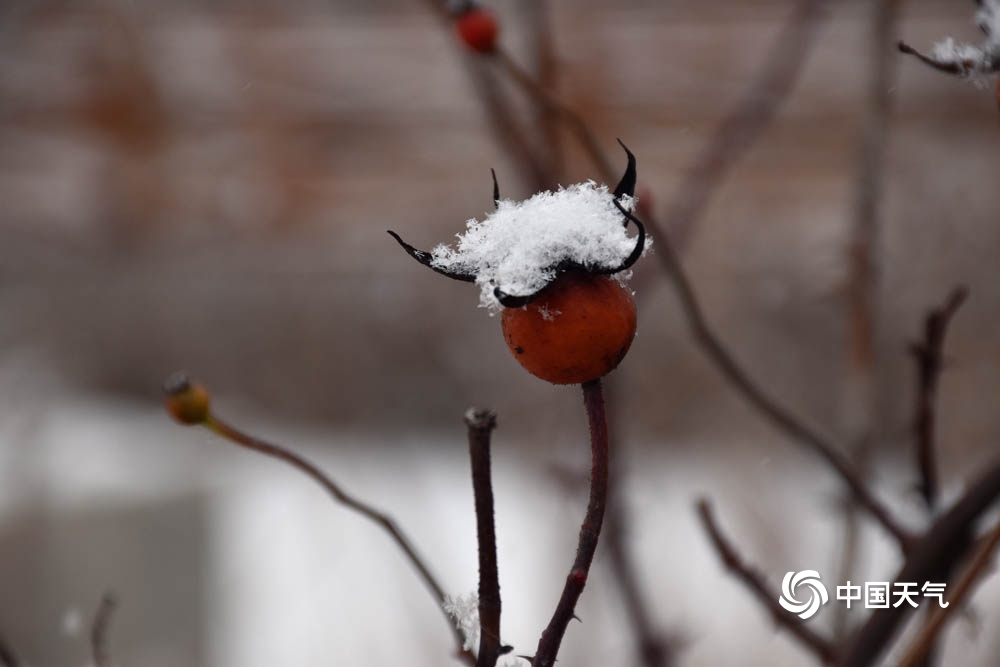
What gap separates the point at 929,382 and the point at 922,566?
0.33 feet

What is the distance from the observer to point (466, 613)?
0.32 metres

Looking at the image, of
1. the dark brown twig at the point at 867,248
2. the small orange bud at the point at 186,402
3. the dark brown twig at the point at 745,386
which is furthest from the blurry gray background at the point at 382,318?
the small orange bud at the point at 186,402

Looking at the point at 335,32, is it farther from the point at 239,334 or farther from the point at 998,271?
the point at 998,271

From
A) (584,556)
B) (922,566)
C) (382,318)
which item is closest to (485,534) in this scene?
(584,556)

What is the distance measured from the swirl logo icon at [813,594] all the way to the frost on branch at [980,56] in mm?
332

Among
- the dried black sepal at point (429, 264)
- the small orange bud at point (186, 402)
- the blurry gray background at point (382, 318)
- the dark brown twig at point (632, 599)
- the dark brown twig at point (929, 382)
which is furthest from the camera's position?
the blurry gray background at point (382, 318)

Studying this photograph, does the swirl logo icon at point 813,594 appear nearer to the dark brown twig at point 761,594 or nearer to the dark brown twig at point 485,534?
the dark brown twig at point 761,594

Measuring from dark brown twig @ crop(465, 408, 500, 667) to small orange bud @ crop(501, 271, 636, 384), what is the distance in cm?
2

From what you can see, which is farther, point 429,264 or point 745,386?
point 745,386

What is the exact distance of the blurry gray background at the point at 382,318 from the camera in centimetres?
153

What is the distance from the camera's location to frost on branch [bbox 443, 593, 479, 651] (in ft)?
1.03

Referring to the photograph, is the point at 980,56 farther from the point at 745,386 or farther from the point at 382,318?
the point at 382,318

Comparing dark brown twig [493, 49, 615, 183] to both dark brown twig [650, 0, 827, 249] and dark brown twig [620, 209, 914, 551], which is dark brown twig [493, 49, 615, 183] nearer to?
dark brown twig [620, 209, 914, 551]

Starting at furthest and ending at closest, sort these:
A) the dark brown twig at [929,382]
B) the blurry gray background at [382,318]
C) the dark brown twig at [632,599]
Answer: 1. the blurry gray background at [382,318]
2. the dark brown twig at [632,599]
3. the dark brown twig at [929,382]
